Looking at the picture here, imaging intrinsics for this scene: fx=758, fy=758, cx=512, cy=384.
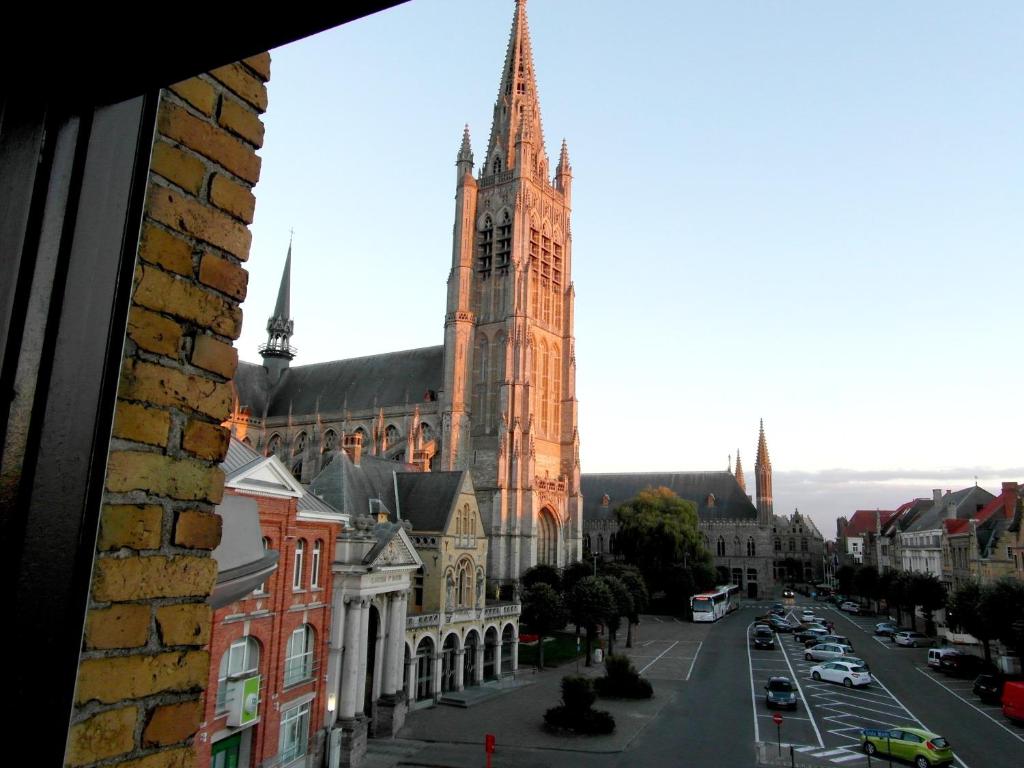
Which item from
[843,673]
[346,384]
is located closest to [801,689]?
[843,673]

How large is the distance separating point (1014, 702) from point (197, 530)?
36.2 metres

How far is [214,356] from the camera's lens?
115 inches

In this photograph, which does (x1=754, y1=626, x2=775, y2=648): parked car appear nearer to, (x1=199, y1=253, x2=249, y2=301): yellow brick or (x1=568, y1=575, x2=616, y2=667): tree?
(x1=568, y1=575, x2=616, y2=667): tree

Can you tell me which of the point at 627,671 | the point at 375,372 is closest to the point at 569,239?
the point at 375,372

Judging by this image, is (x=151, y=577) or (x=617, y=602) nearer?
(x=151, y=577)

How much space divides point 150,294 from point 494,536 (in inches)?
2205

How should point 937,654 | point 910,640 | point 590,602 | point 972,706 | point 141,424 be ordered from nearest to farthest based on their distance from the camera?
point 141,424 < point 972,706 < point 937,654 < point 590,602 < point 910,640

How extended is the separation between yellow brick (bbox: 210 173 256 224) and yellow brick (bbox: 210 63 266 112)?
0.44 m

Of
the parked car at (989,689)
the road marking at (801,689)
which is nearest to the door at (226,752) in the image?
the road marking at (801,689)

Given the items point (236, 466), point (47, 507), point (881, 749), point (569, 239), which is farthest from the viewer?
point (569, 239)

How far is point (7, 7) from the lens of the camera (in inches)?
70.7

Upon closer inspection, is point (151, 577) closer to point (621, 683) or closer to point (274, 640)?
point (274, 640)

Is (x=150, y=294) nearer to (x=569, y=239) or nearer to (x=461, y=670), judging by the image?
(x=461, y=670)

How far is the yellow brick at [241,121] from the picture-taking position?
3.12 meters
